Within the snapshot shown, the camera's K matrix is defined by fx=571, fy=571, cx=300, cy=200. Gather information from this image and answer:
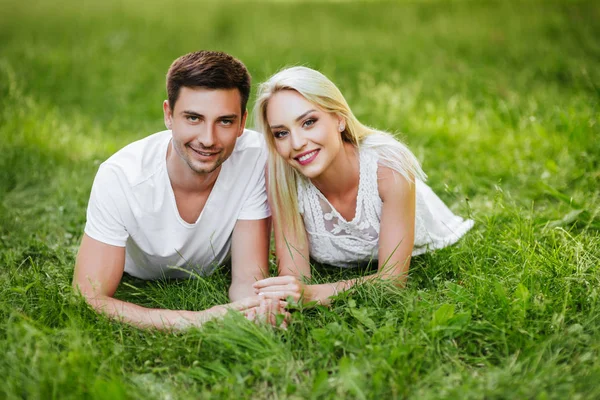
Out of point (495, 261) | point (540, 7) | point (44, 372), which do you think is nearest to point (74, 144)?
point (44, 372)

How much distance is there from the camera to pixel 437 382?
96.2 inches

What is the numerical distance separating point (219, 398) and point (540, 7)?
9217 millimetres

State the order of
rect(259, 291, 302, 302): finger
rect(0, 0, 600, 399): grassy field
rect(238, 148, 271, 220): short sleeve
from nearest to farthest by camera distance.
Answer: rect(0, 0, 600, 399): grassy field → rect(259, 291, 302, 302): finger → rect(238, 148, 271, 220): short sleeve

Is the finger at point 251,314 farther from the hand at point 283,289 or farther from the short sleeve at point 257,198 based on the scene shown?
the short sleeve at point 257,198

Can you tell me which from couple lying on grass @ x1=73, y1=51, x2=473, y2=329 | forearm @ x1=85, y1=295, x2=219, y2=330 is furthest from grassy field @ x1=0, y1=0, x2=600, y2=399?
couple lying on grass @ x1=73, y1=51, x2=473, y2=329

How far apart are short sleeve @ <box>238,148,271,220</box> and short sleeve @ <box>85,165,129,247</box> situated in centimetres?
73

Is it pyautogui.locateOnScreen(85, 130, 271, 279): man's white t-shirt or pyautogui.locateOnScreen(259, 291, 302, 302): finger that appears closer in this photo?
pyautogui.locateOnScreen(259, 291, 302, 302): finger

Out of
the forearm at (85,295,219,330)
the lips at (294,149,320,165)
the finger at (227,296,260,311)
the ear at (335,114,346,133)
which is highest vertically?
the ear at (335,114,346,133)

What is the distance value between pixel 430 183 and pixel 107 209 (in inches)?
116

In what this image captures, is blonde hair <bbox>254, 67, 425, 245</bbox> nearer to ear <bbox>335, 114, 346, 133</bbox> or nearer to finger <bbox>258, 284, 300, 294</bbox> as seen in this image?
ear <bbox>335, 114, 346, 133</bbox>

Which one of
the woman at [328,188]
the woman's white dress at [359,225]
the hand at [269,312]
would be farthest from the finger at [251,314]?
the woman's white dress at [359,225]

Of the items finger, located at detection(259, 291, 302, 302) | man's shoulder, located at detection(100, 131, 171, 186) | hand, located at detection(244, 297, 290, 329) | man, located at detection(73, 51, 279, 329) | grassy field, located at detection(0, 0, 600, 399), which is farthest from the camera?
man's shoulder, located at detection(100, 131, 171, 186)

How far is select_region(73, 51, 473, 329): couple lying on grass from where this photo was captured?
3.12 metres

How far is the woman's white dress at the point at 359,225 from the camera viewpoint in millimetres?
3426
